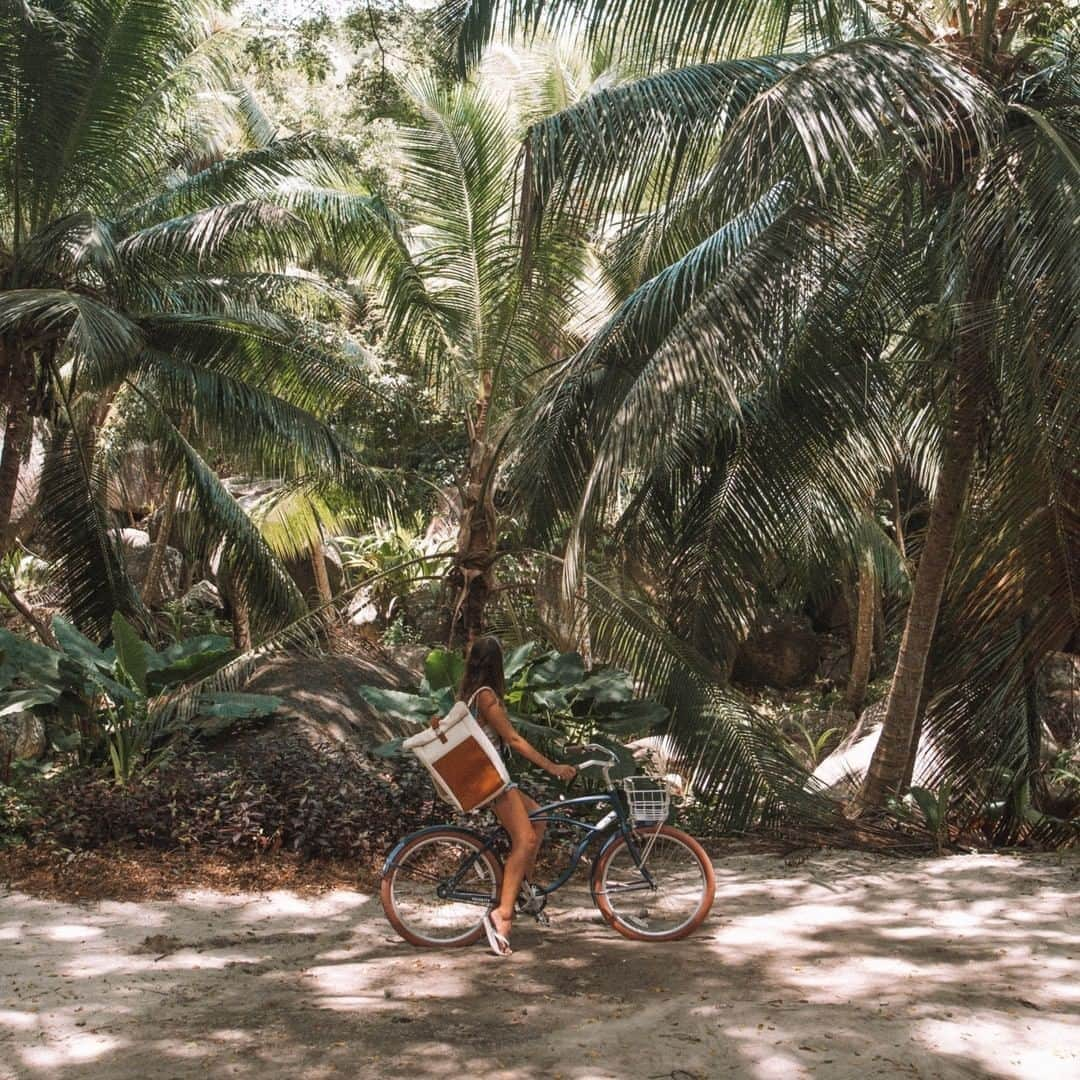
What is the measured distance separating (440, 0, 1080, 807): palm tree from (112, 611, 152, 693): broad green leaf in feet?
10.3

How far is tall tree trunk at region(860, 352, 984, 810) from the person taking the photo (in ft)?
26.8

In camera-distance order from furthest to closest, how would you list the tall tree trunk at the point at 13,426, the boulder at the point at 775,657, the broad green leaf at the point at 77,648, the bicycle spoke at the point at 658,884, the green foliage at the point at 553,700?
1. the boulder at the point at 775,657
2. the tall tree trunk at the point at 13,426
3. the green foliage at the point at 553,700
4. the broad green leaf at the point at 77,648
5. the bicycle spoke at the point at 658,884

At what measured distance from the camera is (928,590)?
8.57 meters

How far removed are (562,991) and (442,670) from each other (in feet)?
13.0

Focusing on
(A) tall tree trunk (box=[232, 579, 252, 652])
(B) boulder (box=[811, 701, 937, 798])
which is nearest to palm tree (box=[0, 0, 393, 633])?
(A) tall tree trunk (box=[232, 579, 252, 652])

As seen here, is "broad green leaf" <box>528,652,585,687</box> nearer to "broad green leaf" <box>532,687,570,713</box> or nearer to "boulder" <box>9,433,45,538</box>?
"broad green leaf" <box>532,687,570,713</box>

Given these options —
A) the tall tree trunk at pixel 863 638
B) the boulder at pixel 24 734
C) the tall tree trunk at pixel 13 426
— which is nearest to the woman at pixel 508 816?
the boulder at pixel 24 734

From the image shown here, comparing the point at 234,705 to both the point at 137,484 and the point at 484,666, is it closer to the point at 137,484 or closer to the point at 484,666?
the point at 484,666

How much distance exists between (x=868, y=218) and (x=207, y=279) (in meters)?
7.21

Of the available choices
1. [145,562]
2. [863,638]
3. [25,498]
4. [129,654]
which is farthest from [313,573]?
[129,654]

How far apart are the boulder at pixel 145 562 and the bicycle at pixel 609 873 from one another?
13644 mm

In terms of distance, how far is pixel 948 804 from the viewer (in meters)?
8.84

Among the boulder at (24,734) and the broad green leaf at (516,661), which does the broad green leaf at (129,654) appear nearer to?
the boulder at (24,734)

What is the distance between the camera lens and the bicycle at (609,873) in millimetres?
5742
